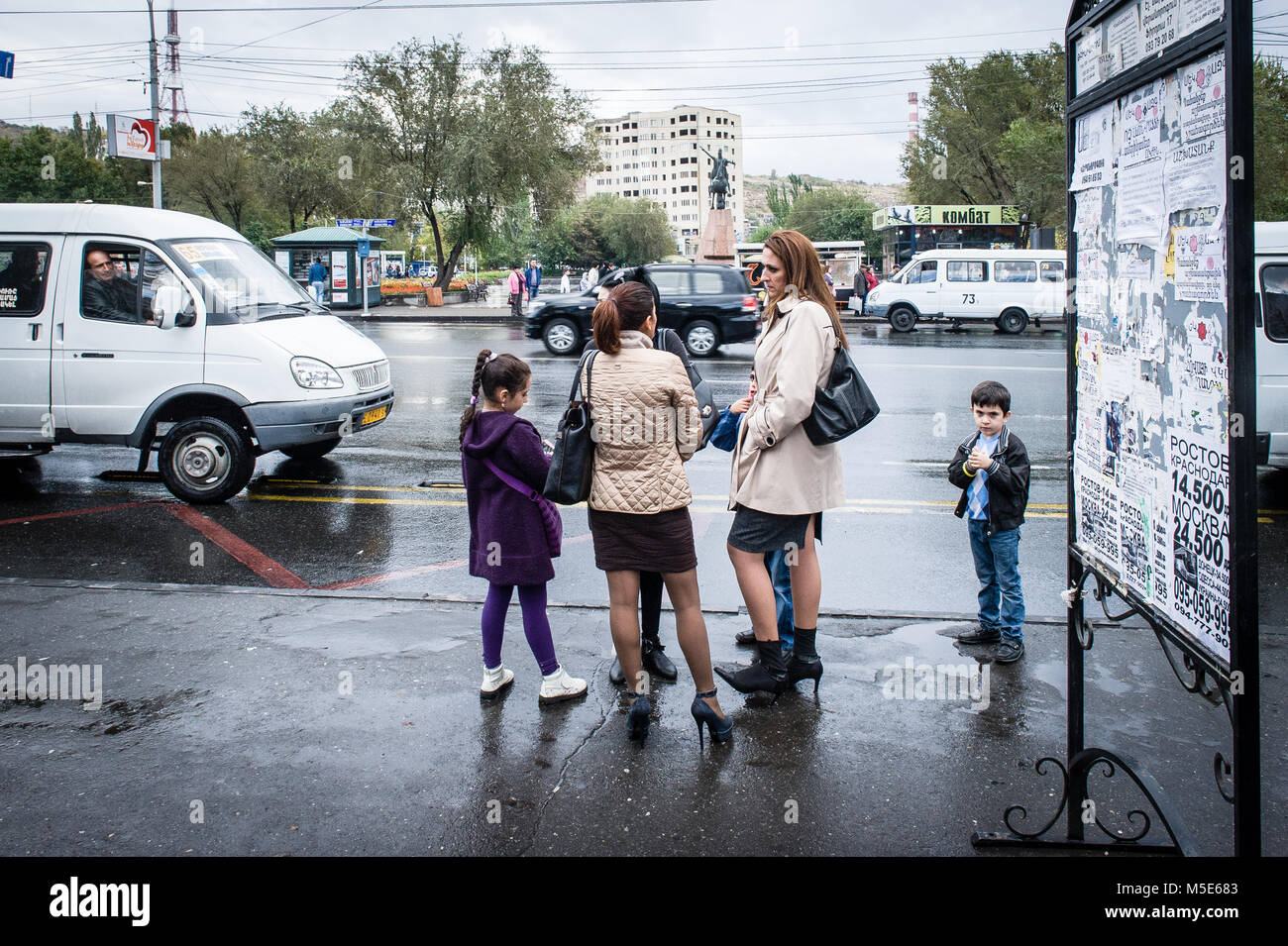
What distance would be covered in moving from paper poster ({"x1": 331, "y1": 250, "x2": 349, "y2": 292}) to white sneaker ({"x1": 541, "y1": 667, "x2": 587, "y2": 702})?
31309mm

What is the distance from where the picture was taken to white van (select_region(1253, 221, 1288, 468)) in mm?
8109

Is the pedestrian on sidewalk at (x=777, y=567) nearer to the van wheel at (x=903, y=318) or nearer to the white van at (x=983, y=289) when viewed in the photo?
the white van at (x=983, y=289)

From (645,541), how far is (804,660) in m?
0.96

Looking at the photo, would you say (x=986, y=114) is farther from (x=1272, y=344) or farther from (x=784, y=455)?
(x=784, y=455)

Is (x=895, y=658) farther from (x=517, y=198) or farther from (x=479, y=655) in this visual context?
(x=517, y=198)

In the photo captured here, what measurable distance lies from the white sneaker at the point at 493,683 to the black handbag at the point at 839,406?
1626 mm

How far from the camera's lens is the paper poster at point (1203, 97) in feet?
7.59

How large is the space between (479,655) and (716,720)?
55.7 inches

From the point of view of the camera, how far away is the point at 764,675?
174 inches

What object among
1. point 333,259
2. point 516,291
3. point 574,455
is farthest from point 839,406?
point 333,259

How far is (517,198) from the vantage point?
40.2 meters

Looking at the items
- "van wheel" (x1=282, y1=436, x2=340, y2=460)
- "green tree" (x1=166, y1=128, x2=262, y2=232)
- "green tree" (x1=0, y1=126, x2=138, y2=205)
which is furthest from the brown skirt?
"green tree" (x1=0, y1=126, x2=138, y2=205)
